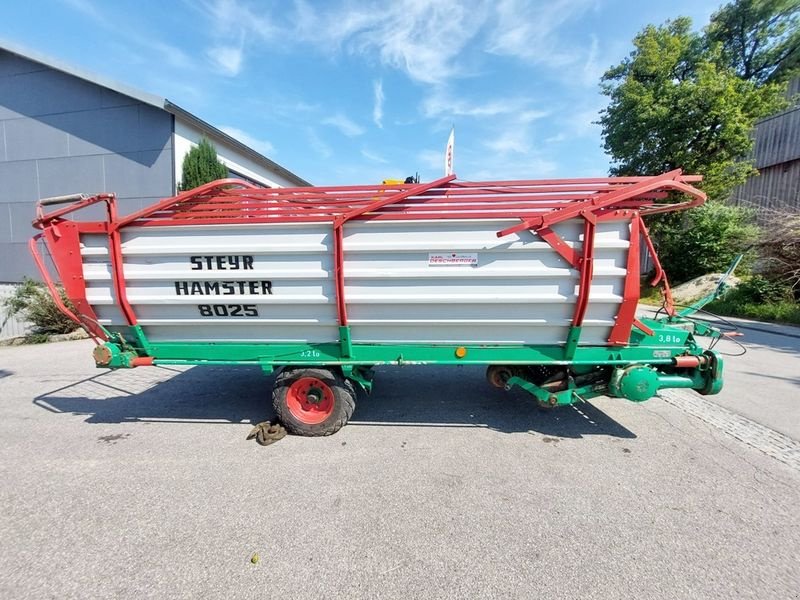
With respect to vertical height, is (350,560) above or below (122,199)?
below

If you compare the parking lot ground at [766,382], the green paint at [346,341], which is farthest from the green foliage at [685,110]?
the green paint at [346,341]

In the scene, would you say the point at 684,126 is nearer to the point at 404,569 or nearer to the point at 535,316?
the point at 535,316

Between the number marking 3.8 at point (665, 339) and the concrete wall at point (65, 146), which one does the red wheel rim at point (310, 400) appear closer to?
the number marking 3.8 at point (665, 339)

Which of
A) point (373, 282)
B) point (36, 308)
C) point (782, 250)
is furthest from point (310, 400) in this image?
point (782, 250)

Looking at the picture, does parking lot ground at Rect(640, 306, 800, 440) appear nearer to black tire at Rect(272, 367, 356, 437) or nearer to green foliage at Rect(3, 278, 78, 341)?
black tire at Rect(272, 367, 356, 437)

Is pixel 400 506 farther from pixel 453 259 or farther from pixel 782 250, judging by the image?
pixel 782 250

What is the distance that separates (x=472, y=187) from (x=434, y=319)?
1.24 metres

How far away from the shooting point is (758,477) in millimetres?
3090

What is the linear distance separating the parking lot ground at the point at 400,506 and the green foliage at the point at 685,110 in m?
17.1

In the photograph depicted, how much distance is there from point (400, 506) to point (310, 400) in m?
1.55

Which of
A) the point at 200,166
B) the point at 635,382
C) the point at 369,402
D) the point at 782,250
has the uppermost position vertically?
the point at 200,166

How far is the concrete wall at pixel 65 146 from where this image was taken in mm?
10914

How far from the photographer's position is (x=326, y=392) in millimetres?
3848

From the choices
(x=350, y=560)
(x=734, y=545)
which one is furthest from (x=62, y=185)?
(x=734, y=545)
